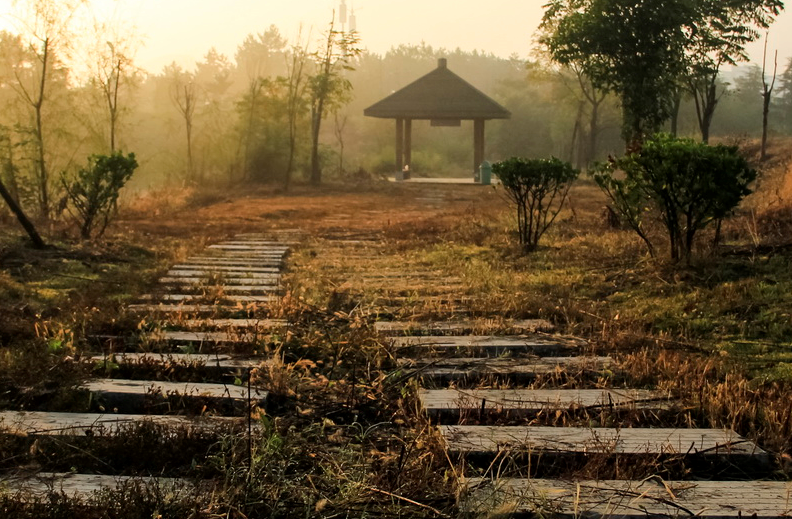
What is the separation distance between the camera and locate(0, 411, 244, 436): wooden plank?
2.74 meters

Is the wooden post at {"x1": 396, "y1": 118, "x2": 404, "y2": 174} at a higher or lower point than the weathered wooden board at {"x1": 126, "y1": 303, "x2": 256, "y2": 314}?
higher

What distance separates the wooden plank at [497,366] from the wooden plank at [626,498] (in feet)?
4.22

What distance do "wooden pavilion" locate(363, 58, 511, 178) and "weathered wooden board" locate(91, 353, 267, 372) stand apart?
2294 centimetres

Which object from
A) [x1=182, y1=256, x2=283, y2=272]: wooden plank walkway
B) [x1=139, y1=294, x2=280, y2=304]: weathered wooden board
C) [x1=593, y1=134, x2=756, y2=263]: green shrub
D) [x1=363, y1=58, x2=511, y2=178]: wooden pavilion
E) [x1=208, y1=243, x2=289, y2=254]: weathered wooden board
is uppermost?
[x1=363, y1=58, x2=511, y2=178]: wooden pavilion

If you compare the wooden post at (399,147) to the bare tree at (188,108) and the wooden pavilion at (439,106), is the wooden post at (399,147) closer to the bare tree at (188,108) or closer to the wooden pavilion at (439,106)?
the wooden pavilion at (439,106)

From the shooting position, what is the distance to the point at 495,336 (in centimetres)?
451

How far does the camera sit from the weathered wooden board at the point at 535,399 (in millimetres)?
3111

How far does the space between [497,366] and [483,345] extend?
0.42 metres

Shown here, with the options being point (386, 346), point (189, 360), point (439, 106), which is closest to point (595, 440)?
point (386, 346)

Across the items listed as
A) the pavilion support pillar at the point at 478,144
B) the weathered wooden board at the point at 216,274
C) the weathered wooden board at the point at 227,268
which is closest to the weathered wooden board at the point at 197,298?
the weathered wooden board at the point at 216,274

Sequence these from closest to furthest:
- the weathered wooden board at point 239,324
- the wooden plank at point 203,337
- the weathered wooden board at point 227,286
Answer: the wooden plank at point 203,337, the weathered wooden board at point 239,324, the weathered wooden board at point 227,286

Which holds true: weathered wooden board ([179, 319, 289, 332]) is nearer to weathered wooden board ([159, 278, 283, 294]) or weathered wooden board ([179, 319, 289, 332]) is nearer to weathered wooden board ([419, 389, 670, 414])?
weathered wooden board ([159, 278, 283, 294])

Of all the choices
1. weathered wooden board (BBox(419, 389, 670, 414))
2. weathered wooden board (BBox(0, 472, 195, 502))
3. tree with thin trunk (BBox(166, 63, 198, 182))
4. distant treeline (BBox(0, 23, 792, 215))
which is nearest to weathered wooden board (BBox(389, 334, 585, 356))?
weathered wooden board (BBox(419, 389, 670, 414))

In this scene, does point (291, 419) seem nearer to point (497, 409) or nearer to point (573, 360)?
point (497, 409)
